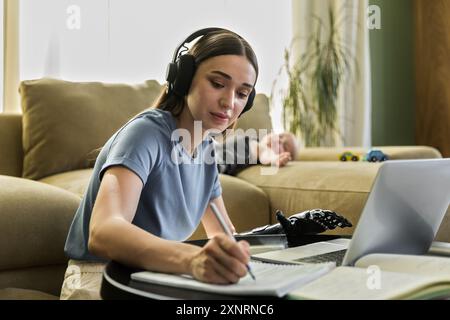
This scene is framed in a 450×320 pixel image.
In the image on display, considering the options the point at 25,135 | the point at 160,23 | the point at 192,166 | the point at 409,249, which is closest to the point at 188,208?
the point at 192,166

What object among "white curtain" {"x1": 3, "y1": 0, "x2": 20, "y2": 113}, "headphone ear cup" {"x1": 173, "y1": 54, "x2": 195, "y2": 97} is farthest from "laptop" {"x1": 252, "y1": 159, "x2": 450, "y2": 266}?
"white curtain" {"x1": 3, "y1": 0, "x2": 20, "y2": 113}

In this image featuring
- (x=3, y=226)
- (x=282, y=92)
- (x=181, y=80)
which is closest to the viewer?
(x=181, y=80)

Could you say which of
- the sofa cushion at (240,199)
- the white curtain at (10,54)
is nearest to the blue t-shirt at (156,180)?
the sofa cushion at (240,199)

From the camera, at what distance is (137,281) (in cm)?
76

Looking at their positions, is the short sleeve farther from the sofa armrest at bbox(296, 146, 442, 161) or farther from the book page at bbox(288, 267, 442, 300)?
the sofa armrest at bbox(296, 146, 442, 161)

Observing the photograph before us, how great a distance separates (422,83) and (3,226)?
3.46m

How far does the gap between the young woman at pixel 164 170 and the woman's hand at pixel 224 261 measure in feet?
0.39

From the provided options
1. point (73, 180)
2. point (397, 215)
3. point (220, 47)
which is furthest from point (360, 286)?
point (73, 180)

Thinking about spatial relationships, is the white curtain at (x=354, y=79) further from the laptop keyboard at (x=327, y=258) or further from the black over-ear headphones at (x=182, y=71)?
the laptop keyboard at (x=327, y=258)

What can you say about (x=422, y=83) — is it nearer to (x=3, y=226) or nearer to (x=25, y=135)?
(x=25, y=135)

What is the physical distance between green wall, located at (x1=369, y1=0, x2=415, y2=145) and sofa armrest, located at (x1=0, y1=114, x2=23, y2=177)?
8.83 feet

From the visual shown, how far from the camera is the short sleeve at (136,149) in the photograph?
39.2 inches

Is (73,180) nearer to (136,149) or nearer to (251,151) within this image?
(251,151)

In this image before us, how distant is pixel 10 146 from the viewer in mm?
2391
